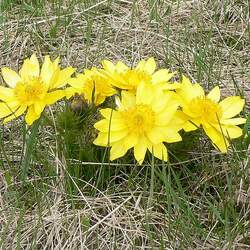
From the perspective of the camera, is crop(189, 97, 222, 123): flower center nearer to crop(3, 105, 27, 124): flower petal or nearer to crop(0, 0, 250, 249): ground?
crop(0, 0, 250, 249): ground

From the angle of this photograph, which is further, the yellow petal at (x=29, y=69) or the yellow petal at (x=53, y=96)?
the yellow petal at (x=29, y=69)

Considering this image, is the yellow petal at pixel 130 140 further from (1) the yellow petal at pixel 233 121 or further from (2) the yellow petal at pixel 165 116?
(1) the yellow petal at pixel 233 121

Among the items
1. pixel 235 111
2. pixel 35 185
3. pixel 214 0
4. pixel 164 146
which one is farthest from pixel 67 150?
pixel 214 0

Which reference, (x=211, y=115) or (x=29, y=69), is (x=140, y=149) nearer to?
(x=211, y=115)

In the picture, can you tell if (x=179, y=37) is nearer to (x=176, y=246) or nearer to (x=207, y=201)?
(x=207, y=201)

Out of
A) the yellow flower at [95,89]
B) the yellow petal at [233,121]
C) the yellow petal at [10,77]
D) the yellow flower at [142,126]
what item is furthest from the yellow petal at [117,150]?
the yellow petal at [10,77]

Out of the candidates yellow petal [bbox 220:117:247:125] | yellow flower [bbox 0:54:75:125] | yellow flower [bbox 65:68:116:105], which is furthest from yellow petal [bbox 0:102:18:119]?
yellow petal [bbox 220:117:247:125]

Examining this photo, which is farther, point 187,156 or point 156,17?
point 156,17

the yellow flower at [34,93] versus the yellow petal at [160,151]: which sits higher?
the yellow flower at [34,93]
